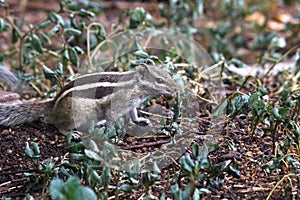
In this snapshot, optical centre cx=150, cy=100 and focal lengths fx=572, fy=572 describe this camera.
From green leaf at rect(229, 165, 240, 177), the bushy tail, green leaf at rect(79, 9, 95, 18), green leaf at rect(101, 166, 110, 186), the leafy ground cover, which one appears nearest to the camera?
green leaf at rect(101, 166, 110, 186)

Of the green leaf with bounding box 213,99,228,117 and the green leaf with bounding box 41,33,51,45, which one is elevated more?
the green leaf with bounding box 41,33,51,45

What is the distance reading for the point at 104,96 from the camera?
11.3 ft

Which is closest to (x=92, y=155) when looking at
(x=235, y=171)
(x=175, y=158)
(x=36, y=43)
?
(x=175, y=158)

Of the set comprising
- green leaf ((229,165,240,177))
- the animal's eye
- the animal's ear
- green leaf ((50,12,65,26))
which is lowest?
green leaf ((229,165,240,177))

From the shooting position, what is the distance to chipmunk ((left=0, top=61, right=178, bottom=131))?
340 centimetres

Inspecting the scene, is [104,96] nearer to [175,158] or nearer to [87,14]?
[175,158]

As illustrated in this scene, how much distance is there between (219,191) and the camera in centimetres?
291

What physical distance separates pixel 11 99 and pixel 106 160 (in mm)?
1297

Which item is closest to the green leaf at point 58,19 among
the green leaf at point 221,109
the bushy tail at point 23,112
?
the bushy tail at point 23,112

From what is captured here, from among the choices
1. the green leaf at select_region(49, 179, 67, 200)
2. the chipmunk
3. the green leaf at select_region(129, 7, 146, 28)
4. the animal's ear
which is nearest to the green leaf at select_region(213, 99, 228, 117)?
the chipmunk

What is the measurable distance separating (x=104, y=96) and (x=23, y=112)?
21.3 inches

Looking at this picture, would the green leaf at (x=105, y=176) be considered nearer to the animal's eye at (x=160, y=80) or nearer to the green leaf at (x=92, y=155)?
the green leaf at (x=92, y=155)

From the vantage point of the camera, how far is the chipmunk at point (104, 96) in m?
3.40

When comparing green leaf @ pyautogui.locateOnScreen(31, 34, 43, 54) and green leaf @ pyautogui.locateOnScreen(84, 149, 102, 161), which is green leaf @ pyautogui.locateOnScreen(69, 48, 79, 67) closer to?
green leaf @ pyautogui.locateOnScreen(31, 34, 43, 54)
